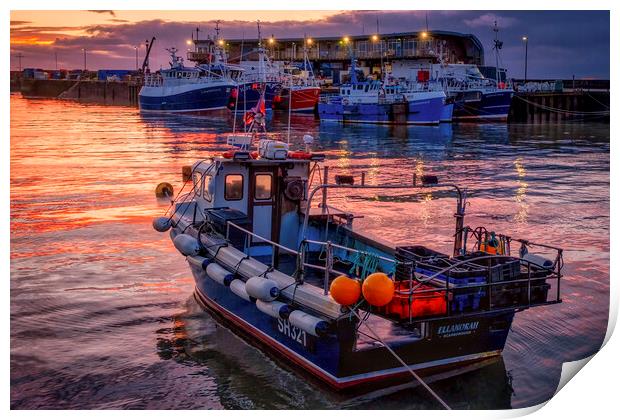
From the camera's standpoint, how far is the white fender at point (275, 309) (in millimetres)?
7180

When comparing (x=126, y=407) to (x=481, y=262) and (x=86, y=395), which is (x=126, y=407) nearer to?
(x=86, y=395)

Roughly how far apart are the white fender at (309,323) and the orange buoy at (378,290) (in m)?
0.66

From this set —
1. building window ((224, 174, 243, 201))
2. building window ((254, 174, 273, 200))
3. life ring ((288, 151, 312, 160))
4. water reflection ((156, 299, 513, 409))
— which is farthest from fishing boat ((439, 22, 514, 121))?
water reflection ((156, 299, 513, 409))

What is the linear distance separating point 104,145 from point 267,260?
842 inches

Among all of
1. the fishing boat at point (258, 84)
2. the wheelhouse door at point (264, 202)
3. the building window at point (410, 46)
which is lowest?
the wheelhouse door at point (264, 202)

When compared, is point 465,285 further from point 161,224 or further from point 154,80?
point 154,80

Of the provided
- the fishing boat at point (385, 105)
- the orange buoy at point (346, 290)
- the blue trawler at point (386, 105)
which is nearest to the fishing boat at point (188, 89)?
the fishing boat at point (385, 105)

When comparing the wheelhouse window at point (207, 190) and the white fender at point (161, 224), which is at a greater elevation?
the wheelhouse window at point (207, 190)

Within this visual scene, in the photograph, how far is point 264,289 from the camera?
725 cm

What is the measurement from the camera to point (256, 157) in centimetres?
963

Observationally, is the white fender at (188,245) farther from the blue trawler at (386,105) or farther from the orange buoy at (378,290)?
the blue trawler at (386,105)

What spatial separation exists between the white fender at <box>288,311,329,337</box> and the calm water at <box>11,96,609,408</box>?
0.72m
